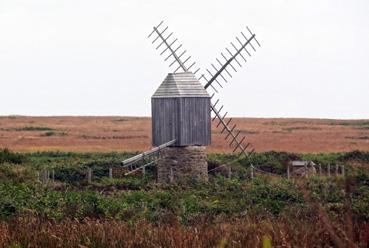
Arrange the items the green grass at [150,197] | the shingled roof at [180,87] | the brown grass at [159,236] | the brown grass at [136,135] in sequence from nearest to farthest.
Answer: the brown grass at [159,236], the green grass at [150,197], the shingled roof at [180,87], the brown grass at [136,135]

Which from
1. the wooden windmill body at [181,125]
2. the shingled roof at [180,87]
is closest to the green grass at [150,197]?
the wooden windmill body at [181,125]

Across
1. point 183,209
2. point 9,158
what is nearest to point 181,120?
point 9,158

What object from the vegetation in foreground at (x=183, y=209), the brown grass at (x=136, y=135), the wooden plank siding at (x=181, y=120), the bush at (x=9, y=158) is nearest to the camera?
the vegetation in foreground at (x=183, y=209)

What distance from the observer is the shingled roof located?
3634 cm

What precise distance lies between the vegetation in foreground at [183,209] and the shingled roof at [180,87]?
11.0 feet

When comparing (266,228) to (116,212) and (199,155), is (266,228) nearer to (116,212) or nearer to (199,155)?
(116,212)

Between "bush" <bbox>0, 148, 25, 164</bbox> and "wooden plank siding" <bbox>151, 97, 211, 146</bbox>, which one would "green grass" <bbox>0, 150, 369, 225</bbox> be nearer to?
"bush" <bbox>0, 148, 25, 164</bbox>

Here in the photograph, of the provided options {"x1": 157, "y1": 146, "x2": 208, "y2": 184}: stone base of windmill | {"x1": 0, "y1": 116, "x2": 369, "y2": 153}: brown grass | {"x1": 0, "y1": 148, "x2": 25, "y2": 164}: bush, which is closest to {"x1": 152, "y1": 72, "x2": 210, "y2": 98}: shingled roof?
{"x1": 157, "y1": 146, "x2": 208, "y2": 184}: stone base of windmill

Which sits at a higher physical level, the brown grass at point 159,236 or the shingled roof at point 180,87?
the shingled roof at point 180,87

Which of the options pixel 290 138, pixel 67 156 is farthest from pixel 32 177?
pixel 290 138

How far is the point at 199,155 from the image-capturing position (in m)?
36.7

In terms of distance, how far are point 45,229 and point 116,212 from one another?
25.2ft

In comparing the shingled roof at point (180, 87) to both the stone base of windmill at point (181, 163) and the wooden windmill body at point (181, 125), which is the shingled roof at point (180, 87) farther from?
the stone base of windmill at point (181, 163)

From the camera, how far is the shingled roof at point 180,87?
36.3m
